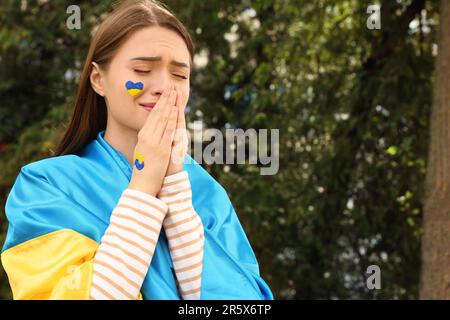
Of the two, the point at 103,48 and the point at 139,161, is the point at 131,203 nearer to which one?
the point at 139,161

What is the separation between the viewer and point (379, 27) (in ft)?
19.5

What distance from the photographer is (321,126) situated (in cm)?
640

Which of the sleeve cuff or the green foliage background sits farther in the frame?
the green foliage background

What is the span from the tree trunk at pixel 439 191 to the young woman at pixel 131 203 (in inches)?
141

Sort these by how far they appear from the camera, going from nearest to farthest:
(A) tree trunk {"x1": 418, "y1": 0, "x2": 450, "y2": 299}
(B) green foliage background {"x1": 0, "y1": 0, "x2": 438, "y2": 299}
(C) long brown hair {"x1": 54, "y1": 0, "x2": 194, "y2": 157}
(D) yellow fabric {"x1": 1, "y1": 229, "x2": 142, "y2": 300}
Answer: (D) yellow fabric {"x1": 1, "y1": 229, "x2": 142, "y2": 300} < (C) long brown hair {"x1": 54, "y1": 0, "x2": 194, "y2": 157} < (A) tree trunk {"x1": 418, "y1": 0, "x2": 450, "y2": 299} < (B) green foliage background {"x1": 0, "y1": 0, "x2": 438, "y2": 299}

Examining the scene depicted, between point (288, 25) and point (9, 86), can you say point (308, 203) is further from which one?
point (9, 86)

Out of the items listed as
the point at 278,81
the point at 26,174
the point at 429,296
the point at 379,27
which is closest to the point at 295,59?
the point at 278,81

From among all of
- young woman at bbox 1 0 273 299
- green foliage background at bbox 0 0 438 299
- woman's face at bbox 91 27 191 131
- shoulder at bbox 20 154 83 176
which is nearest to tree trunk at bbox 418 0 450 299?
green foliage background at bbox 0 0 438 299

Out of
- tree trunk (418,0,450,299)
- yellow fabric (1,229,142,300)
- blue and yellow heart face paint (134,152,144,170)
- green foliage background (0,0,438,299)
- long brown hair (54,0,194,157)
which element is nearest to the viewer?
yellow fabric (1,229,142,300)

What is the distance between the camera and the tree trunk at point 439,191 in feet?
16.1

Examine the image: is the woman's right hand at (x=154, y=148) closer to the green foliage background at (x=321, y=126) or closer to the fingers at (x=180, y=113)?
the fingers at (x=180, y=113)

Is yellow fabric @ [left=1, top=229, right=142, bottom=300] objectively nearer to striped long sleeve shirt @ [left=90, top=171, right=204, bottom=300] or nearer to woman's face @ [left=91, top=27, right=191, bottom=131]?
striped long sleeve shirt @ [left=90, top=171, right=204, bottom=300]

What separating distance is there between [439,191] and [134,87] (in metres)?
3.84

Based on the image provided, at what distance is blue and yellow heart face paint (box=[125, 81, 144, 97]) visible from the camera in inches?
57.9
